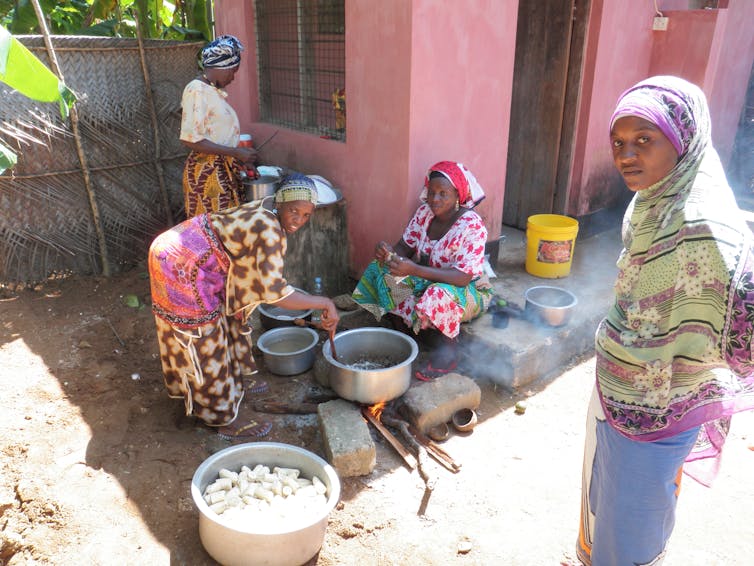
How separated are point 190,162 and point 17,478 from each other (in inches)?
104

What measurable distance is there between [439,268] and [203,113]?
2209mm

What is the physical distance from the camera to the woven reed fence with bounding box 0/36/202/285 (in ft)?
17.4

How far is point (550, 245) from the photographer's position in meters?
4.98

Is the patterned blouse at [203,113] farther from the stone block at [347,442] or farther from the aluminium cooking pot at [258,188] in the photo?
the stone block at [347,442]

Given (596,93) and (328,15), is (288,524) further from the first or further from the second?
(596,93)

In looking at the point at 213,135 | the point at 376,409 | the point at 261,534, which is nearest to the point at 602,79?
the point at 213,135

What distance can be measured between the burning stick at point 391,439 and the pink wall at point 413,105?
1.63 metres

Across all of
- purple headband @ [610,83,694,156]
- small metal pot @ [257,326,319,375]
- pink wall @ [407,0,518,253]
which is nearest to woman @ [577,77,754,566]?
purple headband @ [610,83,694,156]

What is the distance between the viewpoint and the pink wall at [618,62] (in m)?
5.55

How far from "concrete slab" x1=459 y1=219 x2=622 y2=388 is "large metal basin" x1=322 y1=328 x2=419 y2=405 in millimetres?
556

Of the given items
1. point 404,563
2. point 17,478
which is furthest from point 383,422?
point 17,478

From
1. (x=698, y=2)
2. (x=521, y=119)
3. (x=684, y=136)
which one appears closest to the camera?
(x=684, y=136)

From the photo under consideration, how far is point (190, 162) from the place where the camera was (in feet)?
15.6

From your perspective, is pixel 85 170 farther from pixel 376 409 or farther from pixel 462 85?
pixel 376 409
